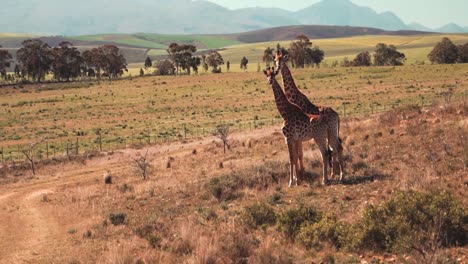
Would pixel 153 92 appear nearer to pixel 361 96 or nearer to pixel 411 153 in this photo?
pixel 361 96

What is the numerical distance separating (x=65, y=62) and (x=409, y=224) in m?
140

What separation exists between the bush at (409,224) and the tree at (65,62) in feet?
449

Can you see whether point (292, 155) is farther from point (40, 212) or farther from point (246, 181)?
point (40, 212)

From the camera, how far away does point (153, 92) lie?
90.3 m

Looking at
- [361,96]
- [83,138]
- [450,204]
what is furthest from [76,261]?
[361,96]

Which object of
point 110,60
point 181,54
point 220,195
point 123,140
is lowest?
point 123,140

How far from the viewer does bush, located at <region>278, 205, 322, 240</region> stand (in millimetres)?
11625

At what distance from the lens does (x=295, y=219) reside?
1182cm

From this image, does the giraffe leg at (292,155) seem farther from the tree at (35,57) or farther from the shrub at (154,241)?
the tree at (35,57)

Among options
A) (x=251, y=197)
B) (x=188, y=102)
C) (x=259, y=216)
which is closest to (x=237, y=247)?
(x=259, y=216)

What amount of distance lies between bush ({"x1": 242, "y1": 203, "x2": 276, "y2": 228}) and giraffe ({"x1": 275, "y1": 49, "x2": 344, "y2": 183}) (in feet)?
13.3

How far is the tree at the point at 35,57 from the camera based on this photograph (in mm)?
136375

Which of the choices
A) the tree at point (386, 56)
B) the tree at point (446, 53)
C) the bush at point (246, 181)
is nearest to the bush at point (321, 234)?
the bush at point (246, 181)

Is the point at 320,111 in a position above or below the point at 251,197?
above
